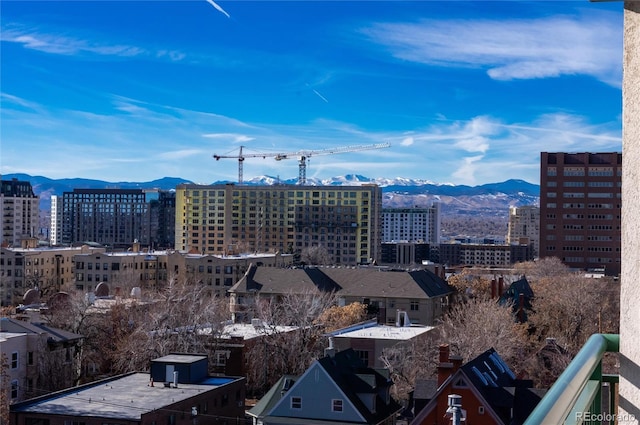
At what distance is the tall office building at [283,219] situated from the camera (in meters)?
134

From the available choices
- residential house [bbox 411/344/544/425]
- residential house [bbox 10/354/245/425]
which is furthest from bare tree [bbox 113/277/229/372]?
residential house [bbox 411/344/544/425]

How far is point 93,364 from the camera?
42.0 metres

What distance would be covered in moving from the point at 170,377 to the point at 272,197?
112 metres

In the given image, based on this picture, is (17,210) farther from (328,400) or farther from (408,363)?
(328,400)

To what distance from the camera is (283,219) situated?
142m

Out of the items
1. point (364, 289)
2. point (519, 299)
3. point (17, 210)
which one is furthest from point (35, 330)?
point (17, 210)

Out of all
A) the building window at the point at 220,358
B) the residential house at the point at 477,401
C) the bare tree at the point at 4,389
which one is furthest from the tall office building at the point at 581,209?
the bare tree at the point at 4,389

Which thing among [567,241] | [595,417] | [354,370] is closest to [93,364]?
[354,370]

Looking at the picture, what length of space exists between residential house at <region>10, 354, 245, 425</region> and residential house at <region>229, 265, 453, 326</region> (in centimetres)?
2071

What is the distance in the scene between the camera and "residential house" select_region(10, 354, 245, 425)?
26141mm

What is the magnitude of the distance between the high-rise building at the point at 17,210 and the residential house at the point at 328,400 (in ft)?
462

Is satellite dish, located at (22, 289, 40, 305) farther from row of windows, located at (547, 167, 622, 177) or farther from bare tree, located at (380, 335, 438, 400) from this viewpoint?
row of windows, located at (547, 167, 622, 177)

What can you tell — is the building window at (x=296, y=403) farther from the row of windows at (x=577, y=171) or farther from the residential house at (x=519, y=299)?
the row of windows at (x=577, y=171)

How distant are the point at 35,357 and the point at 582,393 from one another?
36.1 m
